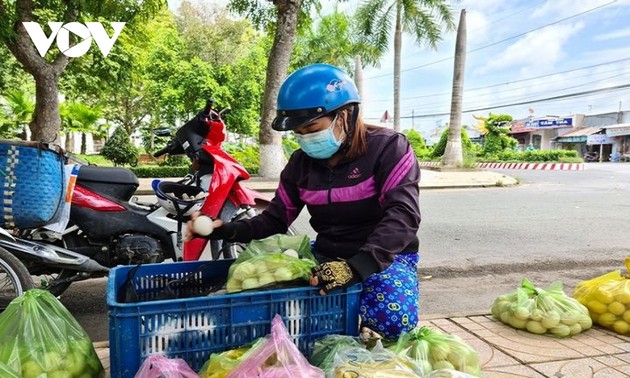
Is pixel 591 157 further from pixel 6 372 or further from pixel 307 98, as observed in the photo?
pixel 6 372

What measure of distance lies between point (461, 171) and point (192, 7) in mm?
18158

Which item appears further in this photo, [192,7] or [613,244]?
[192,7]

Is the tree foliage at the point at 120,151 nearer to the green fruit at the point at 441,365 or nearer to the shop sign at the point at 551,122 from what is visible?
the green fruit at the point at 441,365

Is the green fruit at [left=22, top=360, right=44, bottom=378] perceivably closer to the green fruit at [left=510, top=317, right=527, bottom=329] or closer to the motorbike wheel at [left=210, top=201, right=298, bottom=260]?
the motorbike wheel at [left=210, top=201, right=298, bottom=260]

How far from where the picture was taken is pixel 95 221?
3.30 metres

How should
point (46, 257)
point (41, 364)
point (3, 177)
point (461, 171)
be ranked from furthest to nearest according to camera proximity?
point (461, 171)
point (46, 257)
point (3, 177)
point (41, 364)

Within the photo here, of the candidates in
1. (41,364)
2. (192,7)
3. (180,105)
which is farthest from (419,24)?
(41,364)

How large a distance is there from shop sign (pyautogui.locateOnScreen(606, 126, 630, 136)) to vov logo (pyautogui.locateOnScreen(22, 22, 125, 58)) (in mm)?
40857

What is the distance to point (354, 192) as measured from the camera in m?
2.11

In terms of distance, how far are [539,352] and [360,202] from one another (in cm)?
123

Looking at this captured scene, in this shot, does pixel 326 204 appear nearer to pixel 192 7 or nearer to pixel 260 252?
pixel 260 252

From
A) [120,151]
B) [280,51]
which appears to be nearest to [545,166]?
[280,51]

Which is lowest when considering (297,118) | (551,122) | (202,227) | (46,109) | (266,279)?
(266,279)

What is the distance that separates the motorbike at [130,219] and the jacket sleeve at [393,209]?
175cm
